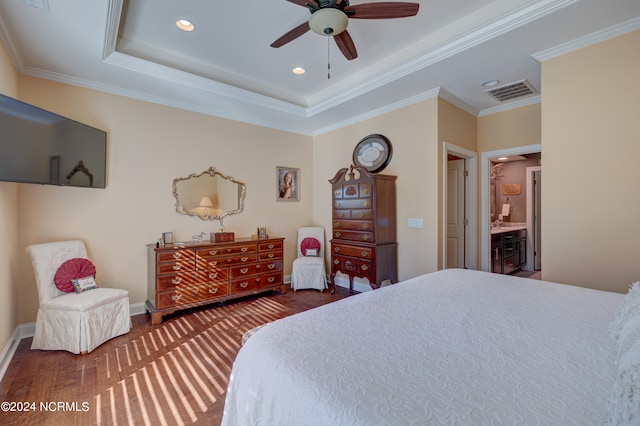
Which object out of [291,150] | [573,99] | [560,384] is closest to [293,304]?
[291,150]

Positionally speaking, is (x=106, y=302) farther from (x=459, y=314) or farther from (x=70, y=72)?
(x=459, y=314)

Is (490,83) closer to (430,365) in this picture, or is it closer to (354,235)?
(354,235)

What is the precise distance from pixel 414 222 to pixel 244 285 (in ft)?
8.02

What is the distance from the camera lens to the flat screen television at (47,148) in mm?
2037

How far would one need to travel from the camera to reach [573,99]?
2.48 meters

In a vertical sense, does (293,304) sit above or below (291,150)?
below

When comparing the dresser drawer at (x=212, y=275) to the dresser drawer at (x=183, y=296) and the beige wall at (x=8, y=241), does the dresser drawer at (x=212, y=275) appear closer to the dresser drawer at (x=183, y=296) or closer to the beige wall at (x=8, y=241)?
the dresser drawer at (x=183, y=296)

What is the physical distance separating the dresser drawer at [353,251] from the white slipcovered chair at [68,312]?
261cm

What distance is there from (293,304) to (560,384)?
319cm

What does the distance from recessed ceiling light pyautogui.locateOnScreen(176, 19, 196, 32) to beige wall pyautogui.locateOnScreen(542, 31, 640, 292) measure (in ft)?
11.0

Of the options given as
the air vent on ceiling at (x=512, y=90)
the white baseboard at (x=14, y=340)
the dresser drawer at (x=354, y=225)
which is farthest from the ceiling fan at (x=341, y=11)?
the white baseboard at (x=14, y=340)

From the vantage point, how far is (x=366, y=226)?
3719 mm

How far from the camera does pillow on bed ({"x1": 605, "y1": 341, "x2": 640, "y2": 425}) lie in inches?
22.0

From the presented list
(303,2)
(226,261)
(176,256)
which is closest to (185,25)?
(303,2)
